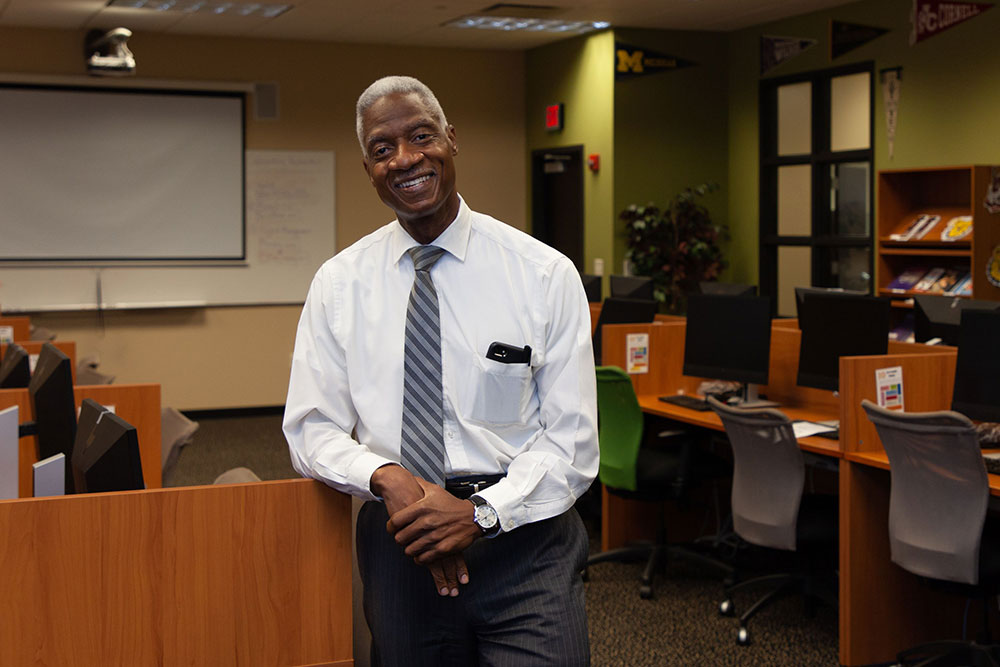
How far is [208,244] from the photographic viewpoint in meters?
8.56

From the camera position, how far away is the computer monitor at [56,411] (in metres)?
2.62

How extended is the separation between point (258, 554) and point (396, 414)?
326 mm

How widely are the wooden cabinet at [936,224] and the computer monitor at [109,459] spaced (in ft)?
18.1

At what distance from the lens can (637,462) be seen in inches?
178

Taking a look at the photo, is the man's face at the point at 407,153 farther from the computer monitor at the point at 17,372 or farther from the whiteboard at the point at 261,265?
the whiteboard at the point at 261,265

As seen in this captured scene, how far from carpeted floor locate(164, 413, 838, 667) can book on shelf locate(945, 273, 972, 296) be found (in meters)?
2.77

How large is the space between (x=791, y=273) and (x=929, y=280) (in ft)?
5.60

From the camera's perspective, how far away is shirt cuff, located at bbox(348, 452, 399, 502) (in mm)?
1685

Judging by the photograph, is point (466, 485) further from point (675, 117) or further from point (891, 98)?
point (675, 117)

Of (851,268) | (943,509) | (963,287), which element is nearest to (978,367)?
(943,509)

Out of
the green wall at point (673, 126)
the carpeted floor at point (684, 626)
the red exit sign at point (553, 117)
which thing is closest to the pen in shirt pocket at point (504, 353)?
the carpeted floor at point (684, 626)

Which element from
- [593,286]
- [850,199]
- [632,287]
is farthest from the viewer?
[850,199]

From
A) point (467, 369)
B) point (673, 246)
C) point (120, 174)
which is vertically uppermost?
point (120, 174)

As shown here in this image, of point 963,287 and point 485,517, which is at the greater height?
point 963,287
